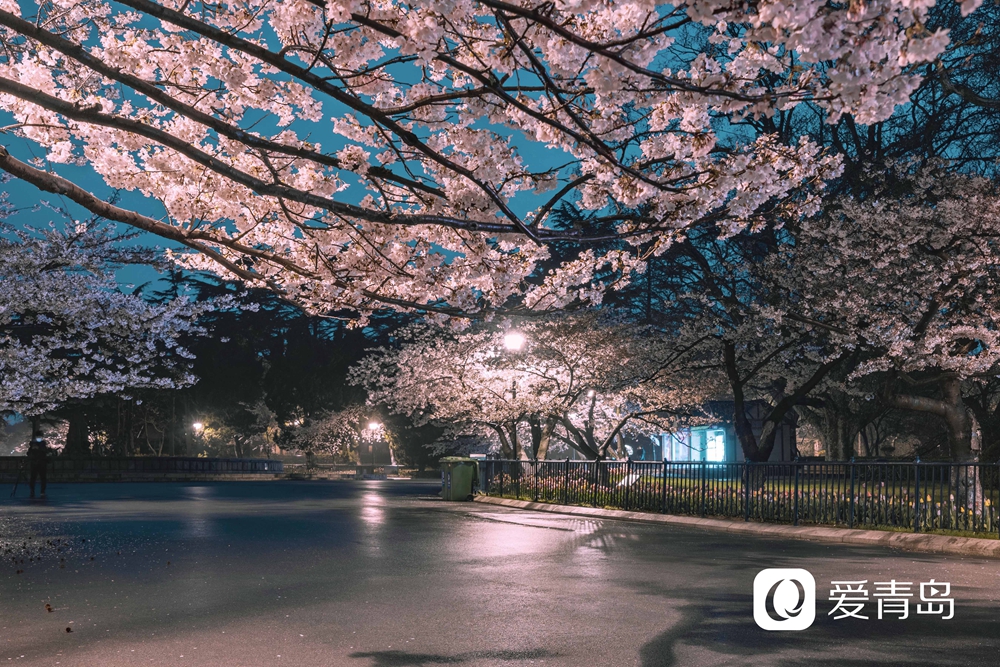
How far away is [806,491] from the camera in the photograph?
18.0 metres

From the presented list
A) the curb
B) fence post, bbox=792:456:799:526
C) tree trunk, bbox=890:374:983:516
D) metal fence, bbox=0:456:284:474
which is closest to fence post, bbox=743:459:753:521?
the curb

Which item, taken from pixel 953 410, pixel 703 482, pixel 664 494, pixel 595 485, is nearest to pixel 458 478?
pixel 595 485

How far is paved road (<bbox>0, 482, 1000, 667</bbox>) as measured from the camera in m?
6.70

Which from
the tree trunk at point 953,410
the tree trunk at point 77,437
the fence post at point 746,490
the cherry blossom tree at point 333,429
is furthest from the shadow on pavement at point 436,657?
the tree trunk at point 77,437

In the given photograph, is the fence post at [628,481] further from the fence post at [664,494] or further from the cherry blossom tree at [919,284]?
the cherry blossom tree at [919,284]

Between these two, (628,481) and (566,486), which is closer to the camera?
(628,481)

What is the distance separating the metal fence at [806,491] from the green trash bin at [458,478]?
4.55 m

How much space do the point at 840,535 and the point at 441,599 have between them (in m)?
9.93

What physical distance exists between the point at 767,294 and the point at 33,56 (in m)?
20.9

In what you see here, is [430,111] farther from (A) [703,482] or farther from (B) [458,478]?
(B) [458,478]

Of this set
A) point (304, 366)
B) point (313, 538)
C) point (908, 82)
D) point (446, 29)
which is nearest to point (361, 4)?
point (446, 29)

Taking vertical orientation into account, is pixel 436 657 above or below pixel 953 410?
below

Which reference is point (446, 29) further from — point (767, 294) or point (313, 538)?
point (767, 294)

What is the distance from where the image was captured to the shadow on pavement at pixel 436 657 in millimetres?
6379
